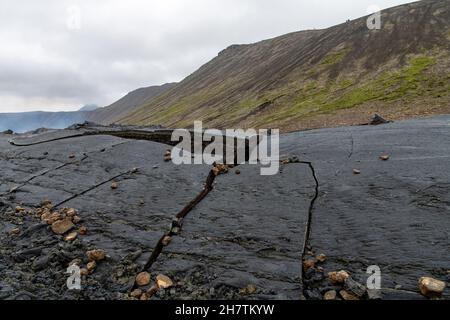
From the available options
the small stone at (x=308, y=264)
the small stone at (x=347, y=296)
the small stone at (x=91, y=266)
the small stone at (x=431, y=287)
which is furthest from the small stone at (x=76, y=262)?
the small stone at (x=431, y=287)

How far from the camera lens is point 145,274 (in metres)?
4.88

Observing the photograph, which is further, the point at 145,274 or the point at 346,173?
the point at 346,173

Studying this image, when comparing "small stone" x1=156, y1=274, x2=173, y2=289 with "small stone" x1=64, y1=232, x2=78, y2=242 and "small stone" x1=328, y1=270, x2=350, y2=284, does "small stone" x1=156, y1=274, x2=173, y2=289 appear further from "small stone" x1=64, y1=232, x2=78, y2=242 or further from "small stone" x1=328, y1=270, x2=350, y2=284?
"small stone" x1=328, y1=270, x2=350, y2=284

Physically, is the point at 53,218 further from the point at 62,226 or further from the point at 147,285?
the point at 147,285

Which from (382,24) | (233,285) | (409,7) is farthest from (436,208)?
(409,7)

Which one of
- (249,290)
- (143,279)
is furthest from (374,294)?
(143,279)

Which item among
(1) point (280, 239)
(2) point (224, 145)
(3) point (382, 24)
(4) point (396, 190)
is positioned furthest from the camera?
(3) point (382, 24)

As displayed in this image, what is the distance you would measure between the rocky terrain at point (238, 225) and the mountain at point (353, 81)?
20.1 meters

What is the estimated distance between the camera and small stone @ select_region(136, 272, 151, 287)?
4.75 metres

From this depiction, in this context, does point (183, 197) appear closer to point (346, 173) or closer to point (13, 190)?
point (346, 173)

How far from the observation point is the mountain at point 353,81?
3191 centimetres

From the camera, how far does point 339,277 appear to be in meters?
4.44

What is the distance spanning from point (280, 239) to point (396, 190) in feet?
7.72

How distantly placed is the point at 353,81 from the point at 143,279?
144 ft
